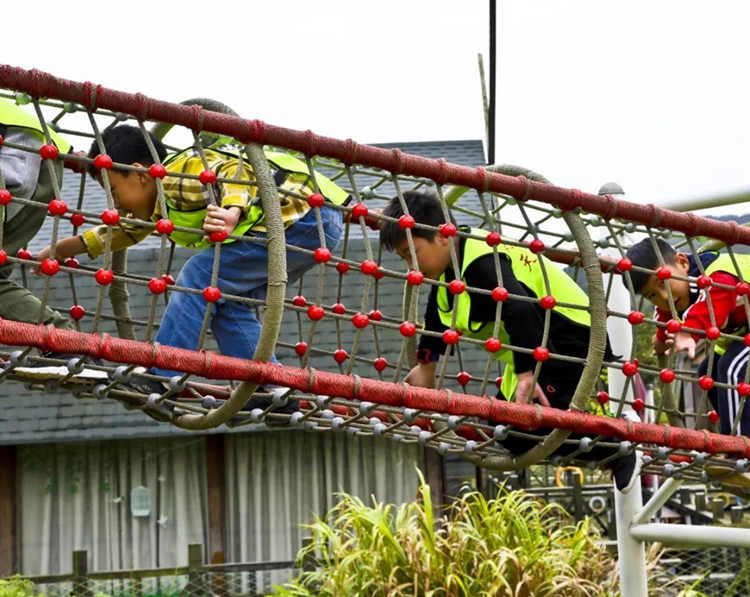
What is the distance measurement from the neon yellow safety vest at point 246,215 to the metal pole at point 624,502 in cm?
128

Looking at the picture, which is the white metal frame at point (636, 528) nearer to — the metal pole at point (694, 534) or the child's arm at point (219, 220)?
the metal pole at point (694, 534)

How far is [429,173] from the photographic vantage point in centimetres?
341

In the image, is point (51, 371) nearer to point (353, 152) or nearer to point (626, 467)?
point (353, 152)

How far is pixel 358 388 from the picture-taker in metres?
3.25

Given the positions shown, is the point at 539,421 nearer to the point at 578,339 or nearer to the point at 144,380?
the point at 578,339

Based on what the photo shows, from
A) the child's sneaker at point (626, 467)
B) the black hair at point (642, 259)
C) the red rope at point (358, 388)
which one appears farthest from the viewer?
Result: the child's sneaker at point (626, 467)

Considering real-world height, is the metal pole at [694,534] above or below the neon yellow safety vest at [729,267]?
below

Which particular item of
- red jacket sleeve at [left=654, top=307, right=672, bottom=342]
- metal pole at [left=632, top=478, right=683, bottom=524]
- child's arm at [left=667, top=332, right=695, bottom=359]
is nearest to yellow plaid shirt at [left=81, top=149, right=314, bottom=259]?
child's arm at [left=667, top=332, right=695, bottom=359]

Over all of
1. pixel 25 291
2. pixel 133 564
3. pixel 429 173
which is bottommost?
pixel 133 564

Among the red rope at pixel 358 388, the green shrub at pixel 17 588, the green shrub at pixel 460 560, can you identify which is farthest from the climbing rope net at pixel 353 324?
the green shrub at pixel 17 588

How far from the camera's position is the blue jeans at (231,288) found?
370 centimetres

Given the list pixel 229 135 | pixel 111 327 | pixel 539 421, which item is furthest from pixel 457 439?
pixel 111 327

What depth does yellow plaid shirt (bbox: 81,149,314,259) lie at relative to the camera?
335cm

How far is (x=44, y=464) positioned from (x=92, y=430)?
0.93m
